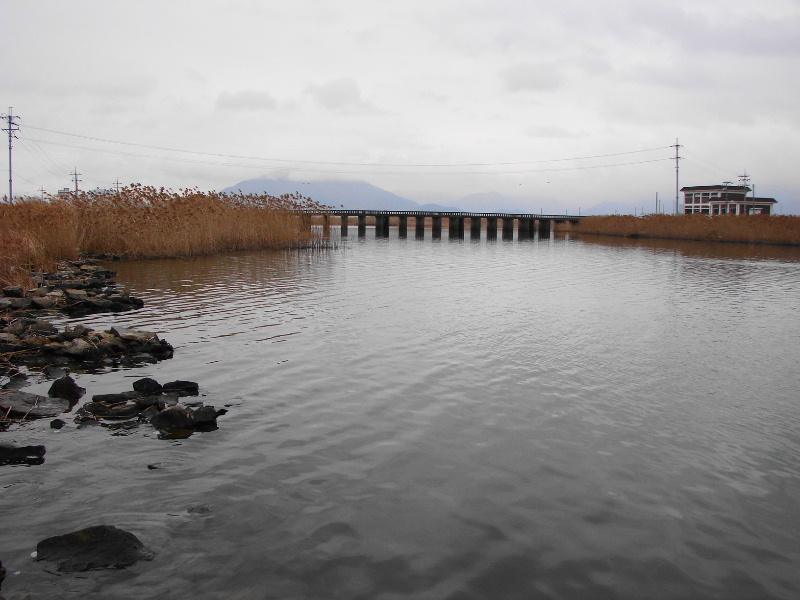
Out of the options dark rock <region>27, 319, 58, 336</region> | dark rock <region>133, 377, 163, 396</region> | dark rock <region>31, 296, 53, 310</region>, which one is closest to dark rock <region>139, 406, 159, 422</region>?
dark rock <region>133, 377, 163, 396</region>

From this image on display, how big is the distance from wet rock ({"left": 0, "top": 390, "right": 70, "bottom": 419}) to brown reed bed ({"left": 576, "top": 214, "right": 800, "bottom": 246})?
59.1 meters

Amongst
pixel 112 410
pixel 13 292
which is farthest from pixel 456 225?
pixel 112 410

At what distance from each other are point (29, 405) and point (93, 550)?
4205mm

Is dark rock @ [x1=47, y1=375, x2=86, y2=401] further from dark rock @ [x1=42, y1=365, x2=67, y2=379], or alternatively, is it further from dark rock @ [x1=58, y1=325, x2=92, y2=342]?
dark rock @ [x1=58, y1=325, x2=92, y2=342]

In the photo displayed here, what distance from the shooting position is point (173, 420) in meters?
7.50

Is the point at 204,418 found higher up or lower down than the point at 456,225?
lower down

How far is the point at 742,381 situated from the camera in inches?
390

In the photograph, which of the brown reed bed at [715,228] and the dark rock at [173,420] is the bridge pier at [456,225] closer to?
the brown reed bed at [715,228]

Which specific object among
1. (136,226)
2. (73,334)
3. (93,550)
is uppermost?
(136,226)

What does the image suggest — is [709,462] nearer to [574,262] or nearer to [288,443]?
[288,443]

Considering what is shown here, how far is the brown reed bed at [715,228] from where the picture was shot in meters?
53.9

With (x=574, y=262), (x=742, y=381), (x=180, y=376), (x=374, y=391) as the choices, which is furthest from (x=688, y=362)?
(x=574, y=262)

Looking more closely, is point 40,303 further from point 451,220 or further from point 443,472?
point 451,220

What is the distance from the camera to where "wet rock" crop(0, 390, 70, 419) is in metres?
7.80
